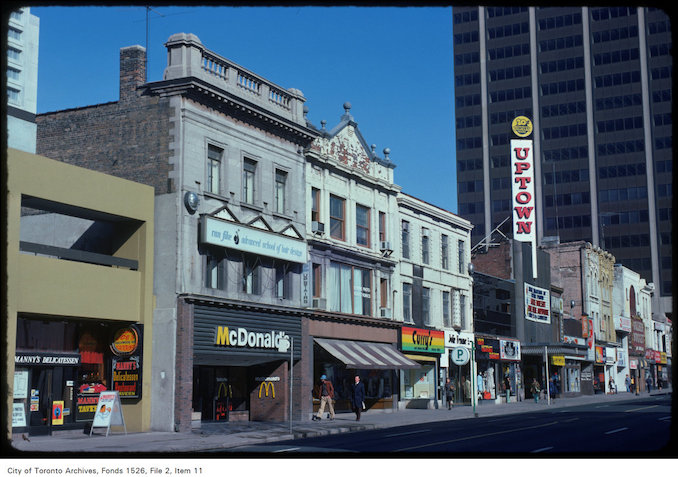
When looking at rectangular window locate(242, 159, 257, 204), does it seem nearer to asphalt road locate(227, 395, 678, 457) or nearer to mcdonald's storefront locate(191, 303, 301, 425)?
mcdonald's storefront locate(191, 303, 301, 425)

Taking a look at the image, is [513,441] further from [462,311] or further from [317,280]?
[462,311]

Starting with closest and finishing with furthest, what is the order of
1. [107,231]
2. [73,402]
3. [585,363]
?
[73,402] < [107,231] < [585,363]

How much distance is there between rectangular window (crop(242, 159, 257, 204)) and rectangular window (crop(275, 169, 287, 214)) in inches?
69.4

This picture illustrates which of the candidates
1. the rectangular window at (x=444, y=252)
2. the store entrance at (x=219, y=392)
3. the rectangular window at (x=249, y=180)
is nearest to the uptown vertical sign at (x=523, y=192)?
the rectangular window at (x=444, y=252)

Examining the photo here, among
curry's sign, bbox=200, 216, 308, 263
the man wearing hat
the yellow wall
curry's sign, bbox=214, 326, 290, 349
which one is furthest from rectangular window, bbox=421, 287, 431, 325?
the yellow wall

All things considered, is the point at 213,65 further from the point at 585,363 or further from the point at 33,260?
the point at 585,363

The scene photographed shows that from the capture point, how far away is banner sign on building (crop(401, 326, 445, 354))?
158 feet

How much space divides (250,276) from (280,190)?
4814mm

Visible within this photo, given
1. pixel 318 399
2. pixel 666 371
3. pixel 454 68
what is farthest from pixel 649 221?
pixel 318 399

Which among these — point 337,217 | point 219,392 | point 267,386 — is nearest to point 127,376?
point 219,392

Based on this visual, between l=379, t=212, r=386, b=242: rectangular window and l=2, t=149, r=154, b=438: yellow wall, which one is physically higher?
l=379, t=212, r=386, b=242: rectangular window

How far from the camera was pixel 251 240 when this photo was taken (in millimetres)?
35688

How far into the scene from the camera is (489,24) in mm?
155500

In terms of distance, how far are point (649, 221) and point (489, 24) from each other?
45896 millimetres
